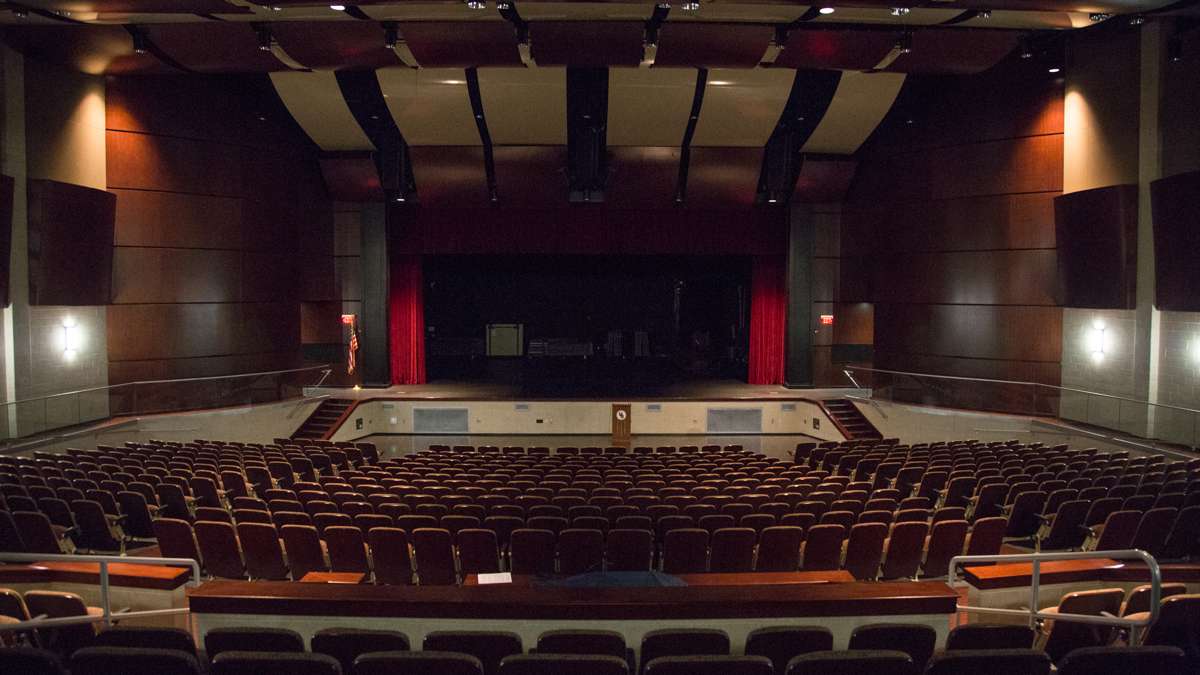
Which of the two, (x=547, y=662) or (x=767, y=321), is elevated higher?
(x=767, y=321)

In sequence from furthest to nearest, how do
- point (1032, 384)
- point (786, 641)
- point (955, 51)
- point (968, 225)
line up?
point (968, 225) → point (1032, 384) → point (955, 51) → point (786, 641)

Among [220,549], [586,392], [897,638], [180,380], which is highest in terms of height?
[180,380]

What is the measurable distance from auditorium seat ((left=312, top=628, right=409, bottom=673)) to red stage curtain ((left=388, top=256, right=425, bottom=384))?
2019 centimetres

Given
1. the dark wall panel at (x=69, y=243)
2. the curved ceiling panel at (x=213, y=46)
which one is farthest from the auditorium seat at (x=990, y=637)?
the dark wall panel at (x=69, y=243)

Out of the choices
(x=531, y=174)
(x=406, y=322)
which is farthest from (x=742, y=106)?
(x=406, y=322)

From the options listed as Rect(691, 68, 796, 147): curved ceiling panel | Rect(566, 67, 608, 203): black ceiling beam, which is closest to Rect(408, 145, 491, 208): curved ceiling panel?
Rect(566, 67, 608, 203): black ceiling beam

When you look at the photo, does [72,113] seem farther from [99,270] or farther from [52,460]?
[52,460]

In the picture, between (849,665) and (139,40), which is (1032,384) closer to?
(849,665)

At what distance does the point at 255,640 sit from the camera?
3.62 metres

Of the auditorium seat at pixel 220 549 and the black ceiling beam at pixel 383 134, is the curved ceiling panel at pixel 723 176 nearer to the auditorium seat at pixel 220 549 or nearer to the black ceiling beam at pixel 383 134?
the black ceiling beam at pixel 383 134

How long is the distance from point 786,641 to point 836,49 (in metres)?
12.9

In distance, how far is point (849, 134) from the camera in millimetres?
20438

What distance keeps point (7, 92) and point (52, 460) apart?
8.04 m

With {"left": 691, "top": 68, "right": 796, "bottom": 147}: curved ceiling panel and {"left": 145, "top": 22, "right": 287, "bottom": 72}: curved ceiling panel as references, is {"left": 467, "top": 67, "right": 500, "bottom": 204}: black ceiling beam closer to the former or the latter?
Answer: {"left": 145, "top": 22, "right": 287, "bottom": 72}: curved ceiling panel
